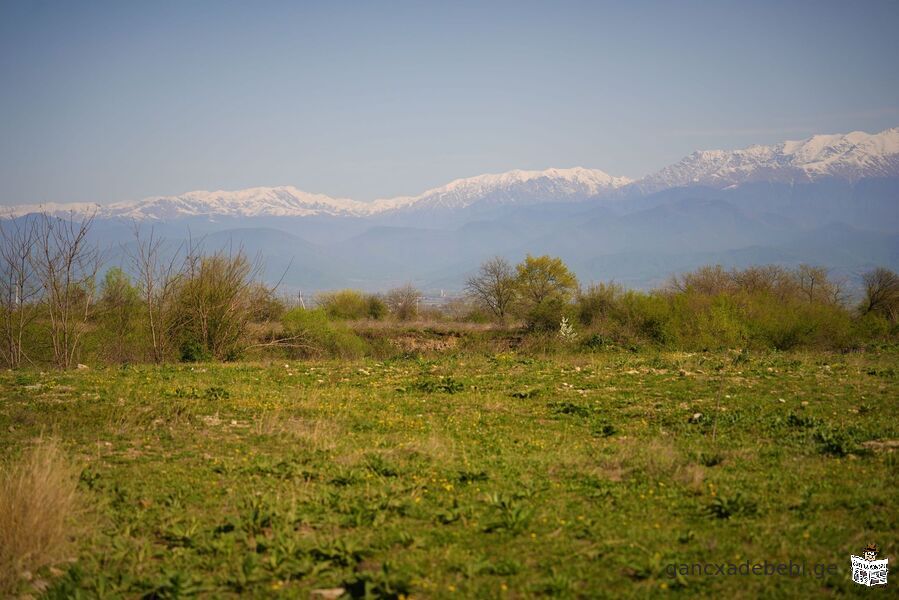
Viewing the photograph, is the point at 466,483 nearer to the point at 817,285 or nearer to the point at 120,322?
the point at 120,322

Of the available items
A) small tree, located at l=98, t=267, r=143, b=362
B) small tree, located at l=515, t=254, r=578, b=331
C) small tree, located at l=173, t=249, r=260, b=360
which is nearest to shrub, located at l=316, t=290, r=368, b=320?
small tree, located at l=515, t=254, r=578, b=331

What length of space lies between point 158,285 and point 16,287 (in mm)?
5550

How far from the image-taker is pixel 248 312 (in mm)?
28125

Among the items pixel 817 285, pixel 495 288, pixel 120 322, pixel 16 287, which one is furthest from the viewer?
pixel 495 288

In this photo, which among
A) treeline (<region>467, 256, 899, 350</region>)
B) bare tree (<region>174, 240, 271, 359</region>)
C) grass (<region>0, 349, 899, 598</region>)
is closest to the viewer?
grass (<region>0, 349, 899, 598</region>)

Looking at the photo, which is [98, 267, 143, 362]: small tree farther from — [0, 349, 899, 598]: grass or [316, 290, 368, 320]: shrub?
[316, 290, 368, 320]: shrub

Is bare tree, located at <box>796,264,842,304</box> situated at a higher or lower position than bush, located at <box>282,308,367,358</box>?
higher

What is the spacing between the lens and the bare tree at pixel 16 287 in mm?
24281

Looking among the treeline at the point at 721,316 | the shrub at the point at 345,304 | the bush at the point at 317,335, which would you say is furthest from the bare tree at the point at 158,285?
the shrub at the point at 345,304

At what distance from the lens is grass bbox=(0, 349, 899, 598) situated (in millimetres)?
5936

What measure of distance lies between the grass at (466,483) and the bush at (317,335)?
22110mm

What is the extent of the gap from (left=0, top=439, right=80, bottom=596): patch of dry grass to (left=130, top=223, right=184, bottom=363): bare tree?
20.6 metres

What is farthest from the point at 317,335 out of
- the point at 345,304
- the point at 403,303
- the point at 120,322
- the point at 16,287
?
the point at 403,303

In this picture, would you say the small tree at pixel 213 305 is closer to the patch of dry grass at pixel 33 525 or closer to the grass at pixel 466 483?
the grass at pixel 466 483
